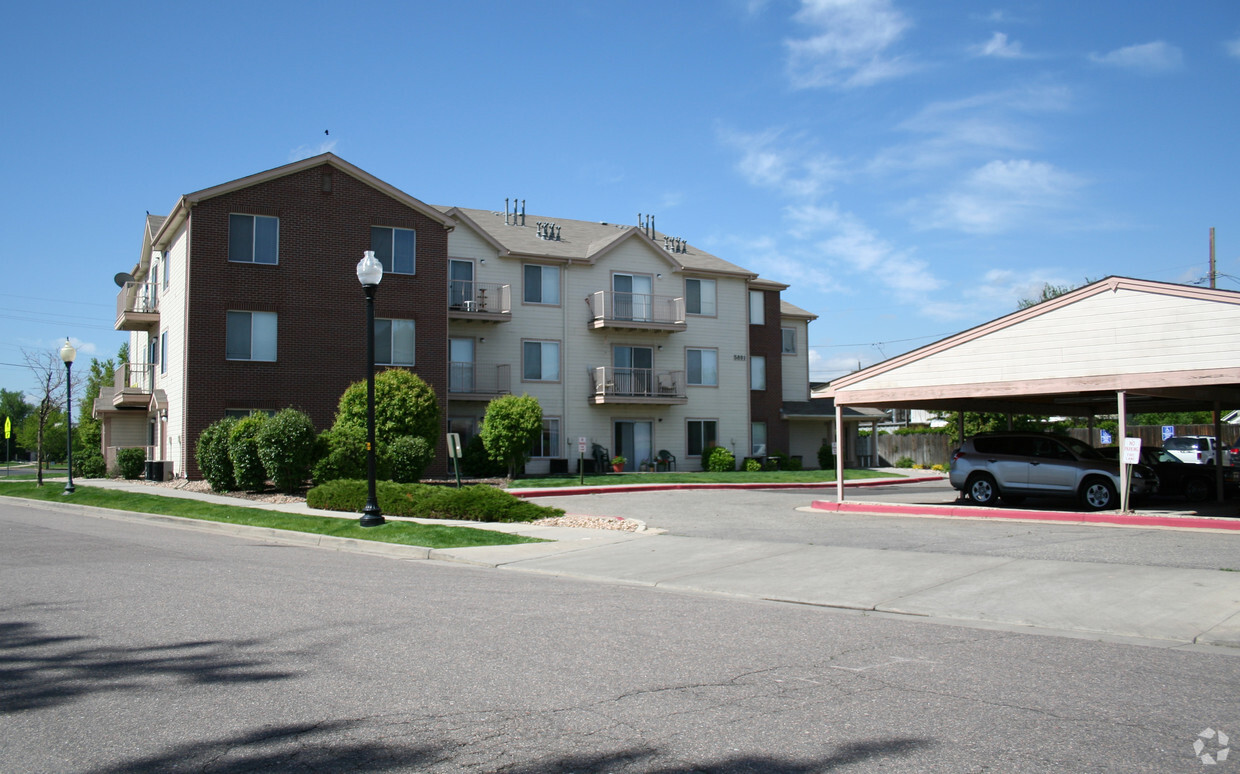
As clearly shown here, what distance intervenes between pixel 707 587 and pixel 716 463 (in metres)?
27.7

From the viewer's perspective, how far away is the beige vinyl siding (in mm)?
16453

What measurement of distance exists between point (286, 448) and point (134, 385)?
18.5m

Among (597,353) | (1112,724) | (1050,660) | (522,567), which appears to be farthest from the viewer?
(597,353)

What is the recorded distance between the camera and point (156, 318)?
34.2m

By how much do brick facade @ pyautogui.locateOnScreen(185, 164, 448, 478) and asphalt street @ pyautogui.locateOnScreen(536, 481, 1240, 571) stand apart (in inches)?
438

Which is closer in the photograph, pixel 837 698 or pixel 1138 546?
pixel 837 698

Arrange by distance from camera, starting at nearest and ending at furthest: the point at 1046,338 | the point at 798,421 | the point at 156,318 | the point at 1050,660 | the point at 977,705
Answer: the point at 977,705 → the point at 1050,660 → the point at 1046,338 → the point at 156,318 → the point at 798,421

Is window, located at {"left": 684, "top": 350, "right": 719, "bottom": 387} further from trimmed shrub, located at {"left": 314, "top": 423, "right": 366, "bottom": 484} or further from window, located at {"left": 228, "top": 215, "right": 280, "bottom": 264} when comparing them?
trimmed shrub, located at {"left": 314, "top": 423, "right": 366, "bottom": 484}

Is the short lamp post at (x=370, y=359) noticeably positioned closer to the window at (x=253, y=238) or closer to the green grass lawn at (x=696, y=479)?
the green grass lawn at (x=696, y=479)

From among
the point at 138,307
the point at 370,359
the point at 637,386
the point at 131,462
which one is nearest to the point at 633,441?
the point at 637,386

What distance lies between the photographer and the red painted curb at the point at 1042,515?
16.2m

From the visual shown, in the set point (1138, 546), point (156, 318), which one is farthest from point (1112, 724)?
point (156, 318)

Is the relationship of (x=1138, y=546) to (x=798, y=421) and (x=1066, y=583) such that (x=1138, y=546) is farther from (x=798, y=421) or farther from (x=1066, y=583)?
(x=798, y=421)

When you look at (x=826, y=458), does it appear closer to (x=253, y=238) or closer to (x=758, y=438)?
(x=758, y=438)
